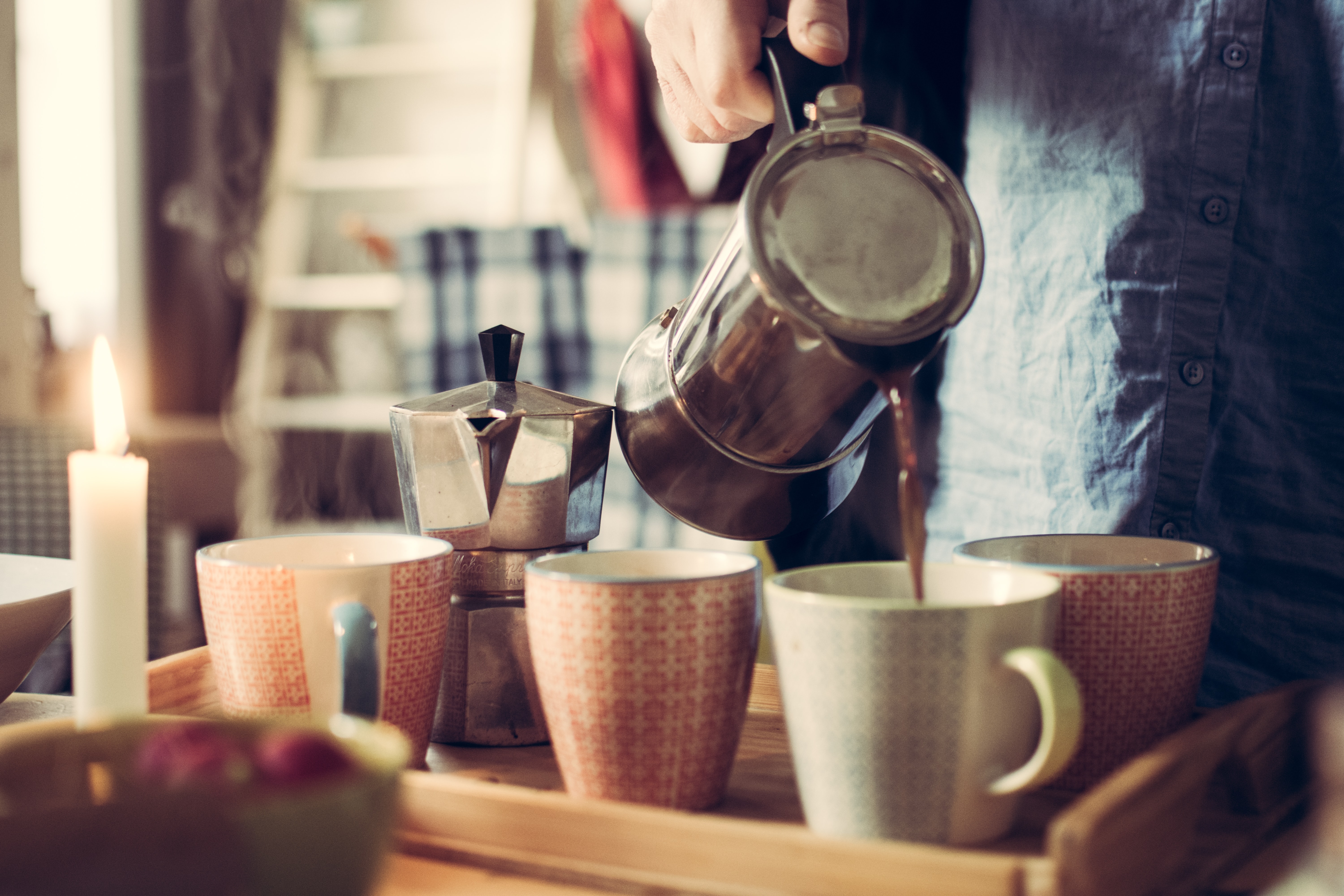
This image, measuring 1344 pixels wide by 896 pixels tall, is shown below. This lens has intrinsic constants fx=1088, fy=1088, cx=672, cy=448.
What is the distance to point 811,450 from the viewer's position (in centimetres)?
57

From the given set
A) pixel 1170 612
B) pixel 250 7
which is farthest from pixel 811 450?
pixel 250 7

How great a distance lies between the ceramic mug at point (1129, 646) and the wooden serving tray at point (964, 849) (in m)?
0.02

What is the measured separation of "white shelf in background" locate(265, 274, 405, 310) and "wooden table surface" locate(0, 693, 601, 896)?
1.97 metres

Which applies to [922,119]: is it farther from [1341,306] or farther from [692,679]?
[692,679]

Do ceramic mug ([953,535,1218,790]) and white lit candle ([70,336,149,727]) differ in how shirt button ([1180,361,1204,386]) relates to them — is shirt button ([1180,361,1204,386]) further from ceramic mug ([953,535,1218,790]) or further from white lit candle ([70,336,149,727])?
white lit candle ([70,336,149,727])

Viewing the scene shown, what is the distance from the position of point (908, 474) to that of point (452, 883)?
256 mm

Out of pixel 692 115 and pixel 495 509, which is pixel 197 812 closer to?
pixel 495 509

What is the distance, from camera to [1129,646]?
1.63ft

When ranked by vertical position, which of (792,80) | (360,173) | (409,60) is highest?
(409,60)

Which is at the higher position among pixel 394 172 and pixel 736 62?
pixel 394 172

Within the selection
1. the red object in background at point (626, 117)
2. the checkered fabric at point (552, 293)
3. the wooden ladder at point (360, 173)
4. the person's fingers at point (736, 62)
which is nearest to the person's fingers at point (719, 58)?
the person's fingers at point (736, 62)

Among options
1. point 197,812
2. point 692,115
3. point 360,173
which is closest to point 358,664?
point 197,812

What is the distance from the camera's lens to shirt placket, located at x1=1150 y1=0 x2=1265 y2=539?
29.5 inches

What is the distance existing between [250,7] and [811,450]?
236 centimetres
